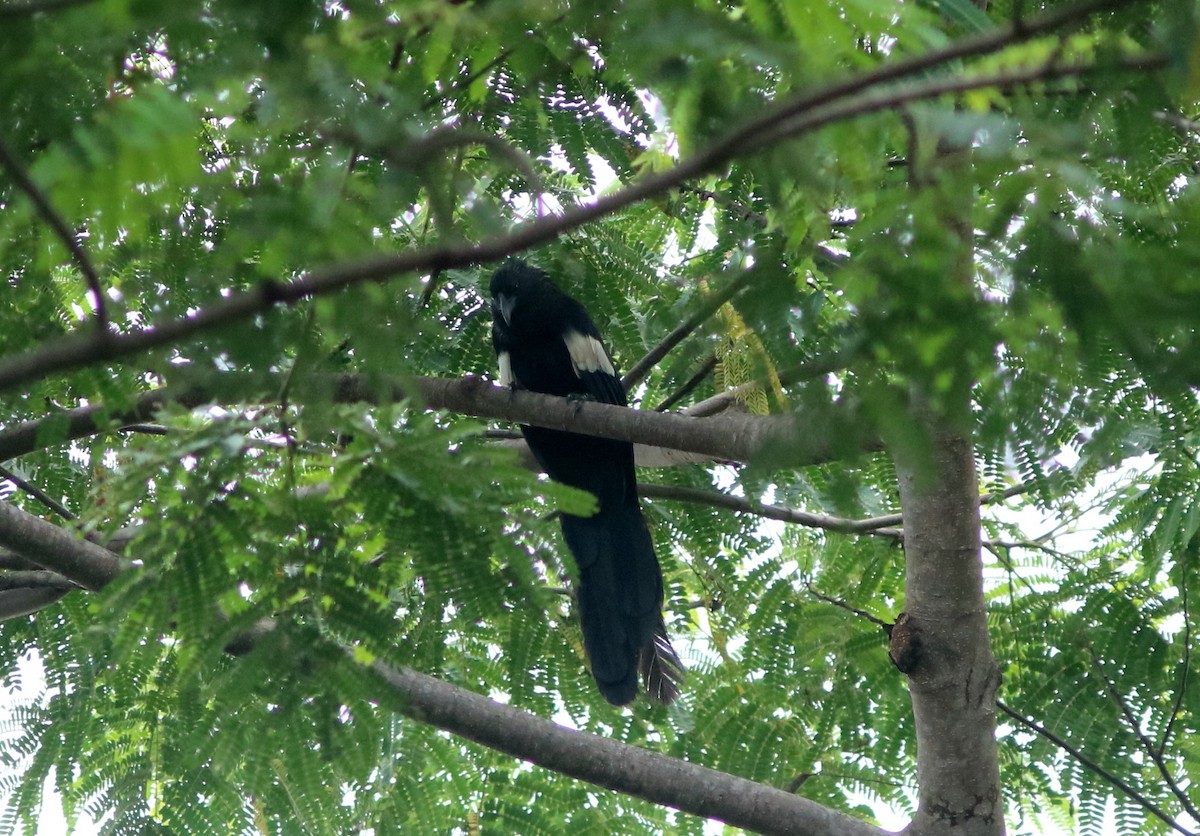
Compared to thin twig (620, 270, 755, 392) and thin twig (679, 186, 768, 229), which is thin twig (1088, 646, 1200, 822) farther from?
thin twig (679, 186, 768, 229)

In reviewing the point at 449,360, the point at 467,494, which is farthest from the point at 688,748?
the point at 467,494

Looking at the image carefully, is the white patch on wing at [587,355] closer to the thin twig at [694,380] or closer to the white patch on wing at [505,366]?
the white patch on wing at [505,366]

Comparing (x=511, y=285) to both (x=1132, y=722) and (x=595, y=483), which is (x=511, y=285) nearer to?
(x=595, y=483)

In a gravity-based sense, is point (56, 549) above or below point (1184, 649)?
below

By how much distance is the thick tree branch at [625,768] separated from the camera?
10.5 ft

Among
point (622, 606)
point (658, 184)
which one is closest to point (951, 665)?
point (622, 606)

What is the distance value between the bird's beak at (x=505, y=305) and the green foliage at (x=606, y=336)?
0.33 meters

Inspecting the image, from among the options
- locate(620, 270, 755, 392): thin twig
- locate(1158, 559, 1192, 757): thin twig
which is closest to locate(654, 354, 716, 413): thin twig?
locate(620, 270, 755, 392): thin twig

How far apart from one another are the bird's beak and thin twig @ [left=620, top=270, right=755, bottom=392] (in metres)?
0.74

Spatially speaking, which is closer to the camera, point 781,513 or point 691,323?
point 691,323

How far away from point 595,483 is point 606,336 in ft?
2.11

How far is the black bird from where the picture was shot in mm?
4109

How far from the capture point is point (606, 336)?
15.3ft

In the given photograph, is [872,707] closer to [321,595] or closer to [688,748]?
[688,748]
